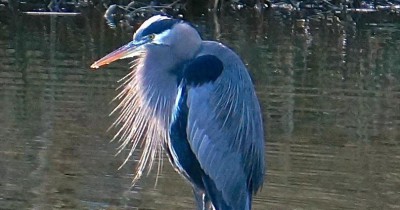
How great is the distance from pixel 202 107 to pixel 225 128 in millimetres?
172

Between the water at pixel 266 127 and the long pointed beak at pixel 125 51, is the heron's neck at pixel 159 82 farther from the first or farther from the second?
the water at pixel 266 127

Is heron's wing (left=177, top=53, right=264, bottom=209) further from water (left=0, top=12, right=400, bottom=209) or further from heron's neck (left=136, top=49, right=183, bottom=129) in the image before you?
water (left=0, top=12, right=400, bottom=209)

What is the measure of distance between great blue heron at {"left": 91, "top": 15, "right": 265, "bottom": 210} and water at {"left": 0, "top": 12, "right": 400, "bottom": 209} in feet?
6.00

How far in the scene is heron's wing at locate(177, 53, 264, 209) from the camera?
4660 mm

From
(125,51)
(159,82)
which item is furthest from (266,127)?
(125,51)

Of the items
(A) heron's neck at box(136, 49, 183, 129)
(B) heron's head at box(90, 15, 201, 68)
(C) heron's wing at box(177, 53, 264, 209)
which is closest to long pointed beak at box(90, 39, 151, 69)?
(B) heron's head at box(90, 15, 201, 68)

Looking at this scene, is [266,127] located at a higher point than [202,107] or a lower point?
lower

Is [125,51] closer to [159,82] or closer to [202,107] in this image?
[159,82]

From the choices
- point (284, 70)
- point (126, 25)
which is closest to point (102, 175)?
point (284, 70)

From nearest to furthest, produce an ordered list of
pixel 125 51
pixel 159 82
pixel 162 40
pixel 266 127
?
pixel 125 51
pixel 162 40
pixel 159 82
pixel 266 127

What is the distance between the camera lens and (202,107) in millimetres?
4656

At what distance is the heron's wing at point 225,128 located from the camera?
4.66 meters

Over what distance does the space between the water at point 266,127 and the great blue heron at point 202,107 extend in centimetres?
183

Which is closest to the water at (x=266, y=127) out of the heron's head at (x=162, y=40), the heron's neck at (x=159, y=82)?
the heron's neck at (x=159, y=82)
